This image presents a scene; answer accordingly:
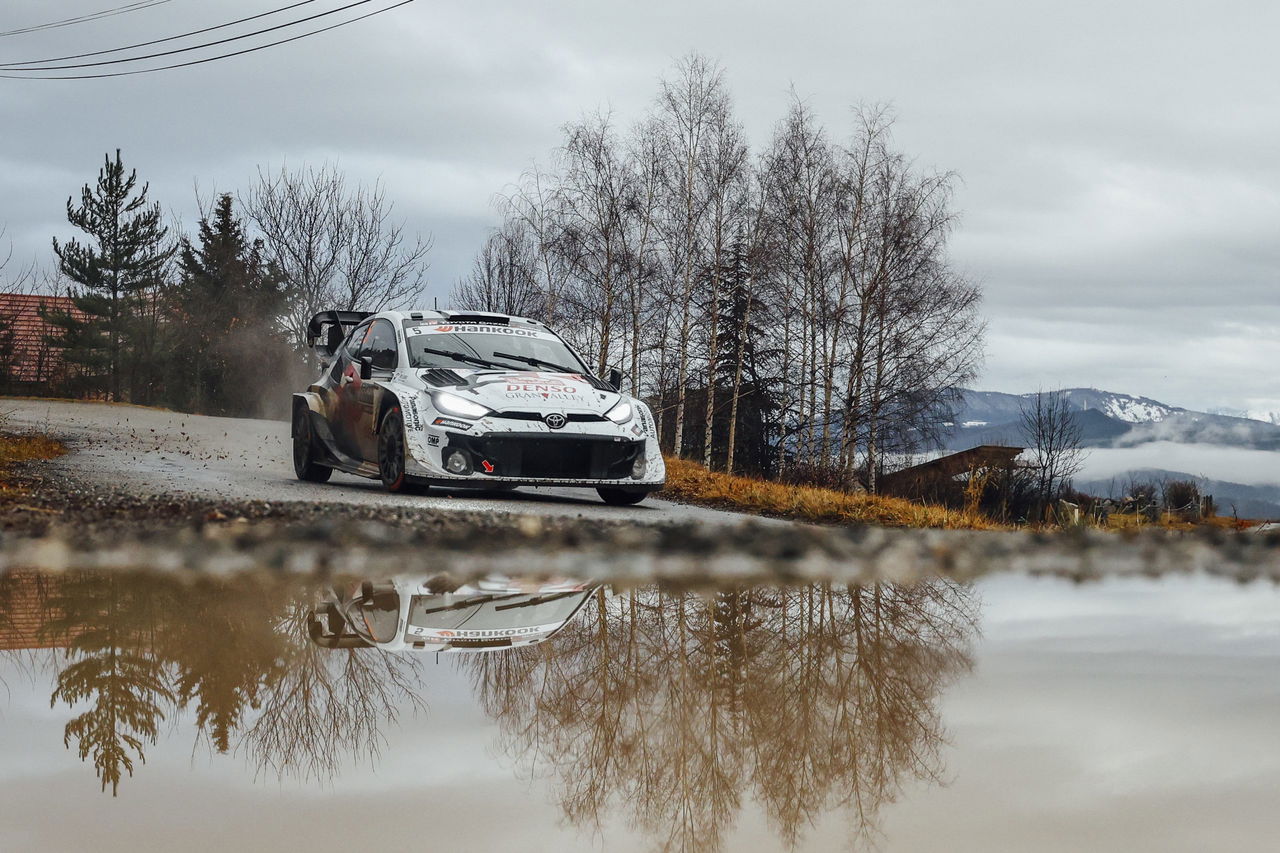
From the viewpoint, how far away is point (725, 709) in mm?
3379

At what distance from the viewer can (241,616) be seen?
176 inches

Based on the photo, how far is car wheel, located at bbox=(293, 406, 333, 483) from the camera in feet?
41.8

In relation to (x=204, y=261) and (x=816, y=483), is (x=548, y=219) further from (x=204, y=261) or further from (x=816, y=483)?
(x=204, y=261)

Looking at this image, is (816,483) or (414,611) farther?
(816,483)

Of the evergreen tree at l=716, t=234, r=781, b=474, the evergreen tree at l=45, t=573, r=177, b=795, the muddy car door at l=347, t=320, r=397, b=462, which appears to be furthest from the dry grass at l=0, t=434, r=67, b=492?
the evergreen tree at l=716, t=234, r=781, b=474

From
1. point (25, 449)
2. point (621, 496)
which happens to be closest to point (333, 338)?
point (621, 496)

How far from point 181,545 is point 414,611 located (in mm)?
2152

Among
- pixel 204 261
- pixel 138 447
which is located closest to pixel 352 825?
pixel 138 447

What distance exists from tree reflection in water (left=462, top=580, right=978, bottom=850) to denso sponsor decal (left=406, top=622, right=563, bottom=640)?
14 centimetres

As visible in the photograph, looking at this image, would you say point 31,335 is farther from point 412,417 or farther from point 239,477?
point 412,417

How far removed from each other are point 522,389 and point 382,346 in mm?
2103

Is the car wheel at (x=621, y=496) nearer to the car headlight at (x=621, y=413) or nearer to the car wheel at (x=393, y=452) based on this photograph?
the car headlight at (x=621, y=413)

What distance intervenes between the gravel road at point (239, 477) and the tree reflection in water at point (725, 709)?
3.96m

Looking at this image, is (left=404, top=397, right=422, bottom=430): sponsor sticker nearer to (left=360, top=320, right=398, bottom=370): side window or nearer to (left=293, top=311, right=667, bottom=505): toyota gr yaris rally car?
(left=293, top=311, right=667, bottom=505): toyota gr yaris rally car
